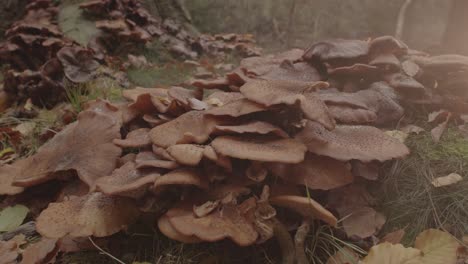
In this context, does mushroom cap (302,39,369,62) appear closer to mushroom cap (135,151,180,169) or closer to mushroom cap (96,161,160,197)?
mushroom cap (135,151,180,169)

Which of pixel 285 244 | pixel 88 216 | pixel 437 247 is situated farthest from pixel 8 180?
pixel 437 247

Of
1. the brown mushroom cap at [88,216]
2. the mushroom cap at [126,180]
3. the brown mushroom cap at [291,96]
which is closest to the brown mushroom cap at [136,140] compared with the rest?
the mushroom cap at [126,180]

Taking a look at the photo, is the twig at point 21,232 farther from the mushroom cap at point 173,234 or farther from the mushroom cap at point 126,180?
the mushroom cap at point 173,234

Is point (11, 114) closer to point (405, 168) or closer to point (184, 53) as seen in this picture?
point (184, 53)

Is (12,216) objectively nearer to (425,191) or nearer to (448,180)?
(425,191)

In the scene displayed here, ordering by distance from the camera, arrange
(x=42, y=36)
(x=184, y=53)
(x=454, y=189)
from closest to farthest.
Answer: (x=454, y=189)
(x=42, y=36)
(x=184, y=53)

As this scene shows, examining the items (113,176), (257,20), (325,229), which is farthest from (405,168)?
(257,20)
